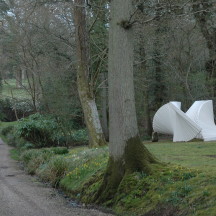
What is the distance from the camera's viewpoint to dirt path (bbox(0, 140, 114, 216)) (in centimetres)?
1041

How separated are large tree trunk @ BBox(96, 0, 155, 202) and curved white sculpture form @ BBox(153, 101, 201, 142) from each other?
46.5 feet

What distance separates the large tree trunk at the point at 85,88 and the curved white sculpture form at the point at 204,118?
787cm

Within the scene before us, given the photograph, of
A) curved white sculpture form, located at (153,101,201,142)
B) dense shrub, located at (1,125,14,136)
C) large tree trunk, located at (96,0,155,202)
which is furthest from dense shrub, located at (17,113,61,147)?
large tree trunk, located at (96,0,155,202)

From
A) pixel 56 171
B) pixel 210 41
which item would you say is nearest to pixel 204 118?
pixel 210 41

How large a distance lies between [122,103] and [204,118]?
52.4 feet

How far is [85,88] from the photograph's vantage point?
1966 cm

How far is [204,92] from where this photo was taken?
31.2m

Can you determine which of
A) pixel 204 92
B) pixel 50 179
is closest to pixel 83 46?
pixel 50 179

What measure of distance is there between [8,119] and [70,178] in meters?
40.2

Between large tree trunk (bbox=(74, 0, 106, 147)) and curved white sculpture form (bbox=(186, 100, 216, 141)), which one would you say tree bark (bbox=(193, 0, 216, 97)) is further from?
large tree trunk (bbox=(74, 0, 106, 147))

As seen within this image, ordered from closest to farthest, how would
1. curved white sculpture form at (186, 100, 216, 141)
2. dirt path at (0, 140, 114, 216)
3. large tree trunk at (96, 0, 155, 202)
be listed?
dirt path at (0, 140, 114, 216)
large tree trunk at (96, 0, 155, 202)
curved white sculpture form at (186, 100, 216, 141)

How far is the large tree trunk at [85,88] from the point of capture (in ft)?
64.0

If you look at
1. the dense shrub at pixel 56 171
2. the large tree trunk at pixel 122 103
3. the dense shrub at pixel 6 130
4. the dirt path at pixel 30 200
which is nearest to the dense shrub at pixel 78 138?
the dirt path at pixel 30 200

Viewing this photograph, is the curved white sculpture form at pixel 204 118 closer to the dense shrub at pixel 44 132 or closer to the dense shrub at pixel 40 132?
the dense shrub at pixel 44 132
